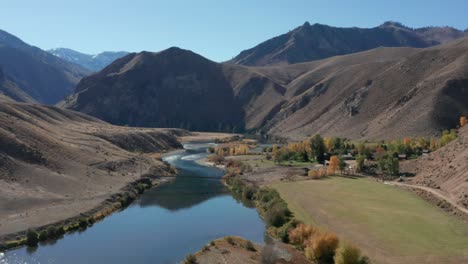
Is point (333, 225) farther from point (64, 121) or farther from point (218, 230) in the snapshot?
point (64, 121)

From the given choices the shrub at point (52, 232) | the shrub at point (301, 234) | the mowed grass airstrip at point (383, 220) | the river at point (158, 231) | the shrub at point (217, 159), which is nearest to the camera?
the mowed grass airstrip at point (383, 220)

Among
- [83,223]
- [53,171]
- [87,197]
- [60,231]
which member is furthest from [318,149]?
[60,231]

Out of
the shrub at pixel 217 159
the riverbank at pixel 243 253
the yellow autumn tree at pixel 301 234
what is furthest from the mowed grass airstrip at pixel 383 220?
the shrub at pixel 217 159

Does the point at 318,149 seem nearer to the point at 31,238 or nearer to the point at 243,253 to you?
the point at 243,253

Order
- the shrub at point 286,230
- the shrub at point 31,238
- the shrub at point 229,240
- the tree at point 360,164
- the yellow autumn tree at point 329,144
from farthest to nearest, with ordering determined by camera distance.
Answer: the yellow autumn tree at point 329,144 < the tree at point 360,164 < the shrub at point 286,230 < the shrub at point 31,238 < the shrub at point 229,240

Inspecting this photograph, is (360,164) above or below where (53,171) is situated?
above

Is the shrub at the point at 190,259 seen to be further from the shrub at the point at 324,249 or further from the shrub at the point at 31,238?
the shrub at the point at 31,238

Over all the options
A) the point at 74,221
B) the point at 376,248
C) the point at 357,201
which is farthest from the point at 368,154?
the point at 74,221
